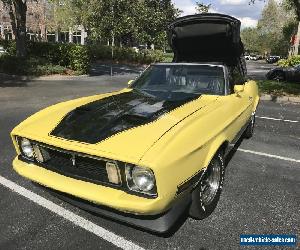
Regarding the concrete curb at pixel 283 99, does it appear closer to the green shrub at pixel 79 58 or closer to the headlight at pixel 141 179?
the headlight at pixel 141 179

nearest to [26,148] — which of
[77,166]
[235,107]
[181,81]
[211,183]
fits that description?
[77,166]

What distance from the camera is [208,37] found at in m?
7.93

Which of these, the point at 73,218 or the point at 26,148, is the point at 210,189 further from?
the point at 26,148

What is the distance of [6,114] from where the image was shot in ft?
27.6

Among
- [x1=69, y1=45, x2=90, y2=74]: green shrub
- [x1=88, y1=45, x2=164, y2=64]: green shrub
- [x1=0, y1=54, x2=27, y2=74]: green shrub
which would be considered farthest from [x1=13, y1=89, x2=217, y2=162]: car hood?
[x1=88, y1=45, x2=164, y2=64]: green shrub

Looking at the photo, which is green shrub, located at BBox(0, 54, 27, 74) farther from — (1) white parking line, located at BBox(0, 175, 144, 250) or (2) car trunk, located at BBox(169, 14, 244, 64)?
(1) white parking line, located at BBox(0, 175, 144, 250)

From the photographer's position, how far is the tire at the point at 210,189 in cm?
347

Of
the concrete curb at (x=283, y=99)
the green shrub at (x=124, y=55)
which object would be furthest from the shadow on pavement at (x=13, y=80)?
the green shrub at (x=124, y=55)

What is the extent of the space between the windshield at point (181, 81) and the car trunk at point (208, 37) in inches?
120

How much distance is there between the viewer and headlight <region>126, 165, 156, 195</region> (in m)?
2.77

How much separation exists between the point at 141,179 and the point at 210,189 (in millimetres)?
1354

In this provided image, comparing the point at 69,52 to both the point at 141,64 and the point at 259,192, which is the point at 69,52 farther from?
the point at 259,192

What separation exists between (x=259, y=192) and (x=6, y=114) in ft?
21.6

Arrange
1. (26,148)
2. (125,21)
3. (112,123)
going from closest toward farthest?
(112,123) → (26,148) → (125,21)
